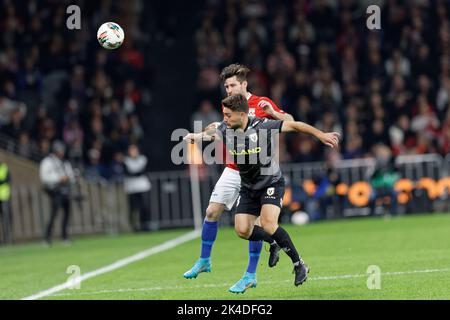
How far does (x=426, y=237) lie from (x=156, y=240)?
18.5 ft

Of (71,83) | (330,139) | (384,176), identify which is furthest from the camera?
(71,83)

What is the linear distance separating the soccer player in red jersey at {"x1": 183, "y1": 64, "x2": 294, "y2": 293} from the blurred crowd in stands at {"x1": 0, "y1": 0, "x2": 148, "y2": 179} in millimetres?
11858

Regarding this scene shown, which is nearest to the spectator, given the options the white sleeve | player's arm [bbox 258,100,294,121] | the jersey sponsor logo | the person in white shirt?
the person in white shirt

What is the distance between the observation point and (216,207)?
1352 centimetres

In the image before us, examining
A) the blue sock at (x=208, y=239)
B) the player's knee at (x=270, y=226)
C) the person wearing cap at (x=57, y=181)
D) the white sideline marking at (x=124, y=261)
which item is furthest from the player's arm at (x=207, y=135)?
the person wearing cap at (x=57, y=181)

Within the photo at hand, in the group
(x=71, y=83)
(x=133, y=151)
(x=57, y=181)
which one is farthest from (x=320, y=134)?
(x=71, y=83)

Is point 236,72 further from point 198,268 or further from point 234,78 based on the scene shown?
point 198,268

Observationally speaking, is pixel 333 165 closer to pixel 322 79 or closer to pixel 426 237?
pixel 322 79

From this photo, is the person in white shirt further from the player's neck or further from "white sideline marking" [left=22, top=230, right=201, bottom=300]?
the player's neck

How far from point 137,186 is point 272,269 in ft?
34.8

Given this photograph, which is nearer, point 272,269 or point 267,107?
point 267,107

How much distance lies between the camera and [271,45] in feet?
92.1

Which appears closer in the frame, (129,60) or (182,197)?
(182,197)
